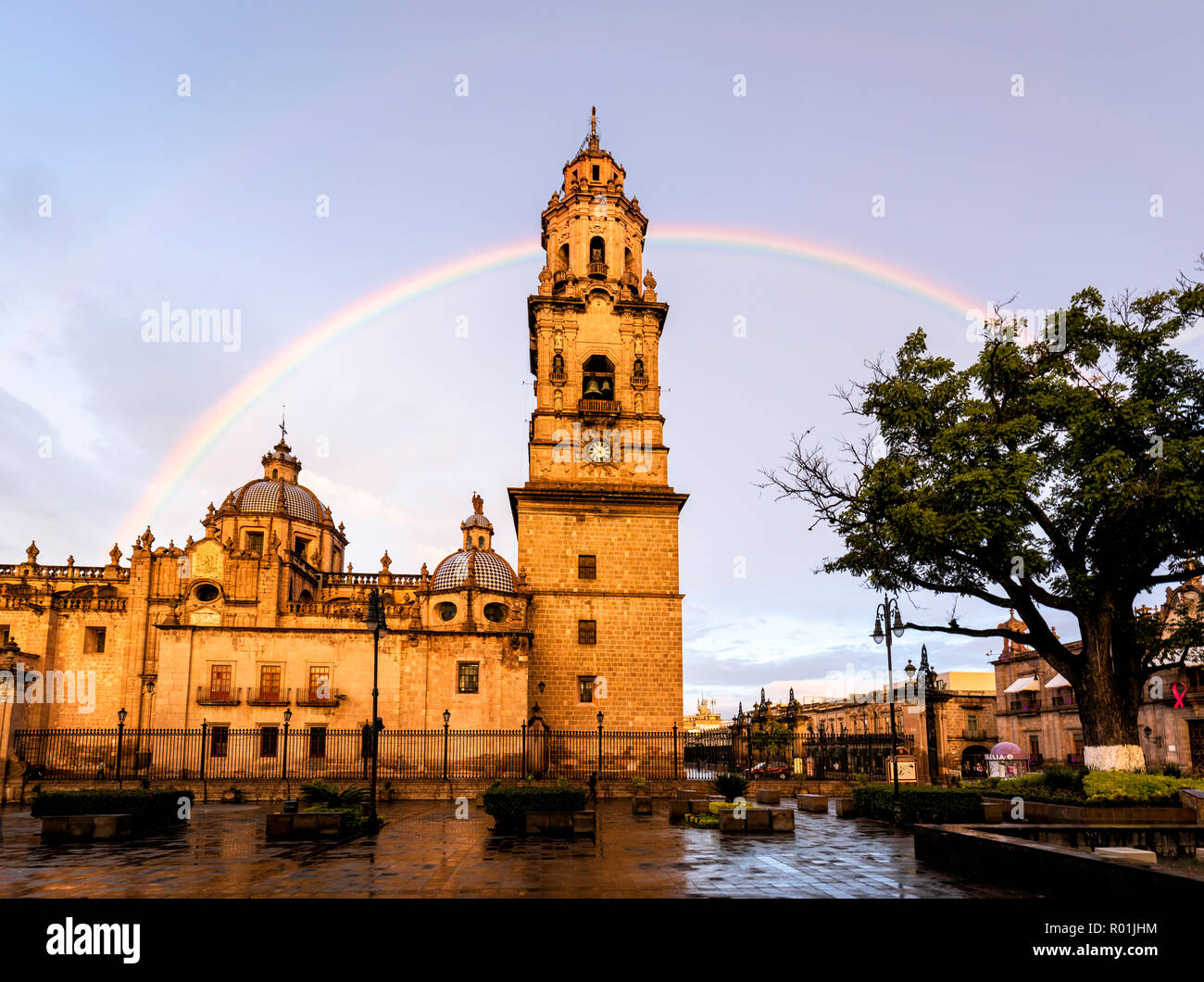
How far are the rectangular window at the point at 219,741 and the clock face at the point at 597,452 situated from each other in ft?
63.3

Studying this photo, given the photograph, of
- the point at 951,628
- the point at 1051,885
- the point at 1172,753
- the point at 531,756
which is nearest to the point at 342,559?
the point at 531,756

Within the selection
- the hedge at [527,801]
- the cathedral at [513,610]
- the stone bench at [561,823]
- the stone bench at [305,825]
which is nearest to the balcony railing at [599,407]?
the cathedral at [513,610]

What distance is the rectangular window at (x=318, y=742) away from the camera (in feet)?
120

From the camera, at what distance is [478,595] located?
1531 inches

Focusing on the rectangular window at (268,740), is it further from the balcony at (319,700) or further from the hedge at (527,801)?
the hedge at (527,801)

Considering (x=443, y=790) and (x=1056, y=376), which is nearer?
(x=1056, y=376)

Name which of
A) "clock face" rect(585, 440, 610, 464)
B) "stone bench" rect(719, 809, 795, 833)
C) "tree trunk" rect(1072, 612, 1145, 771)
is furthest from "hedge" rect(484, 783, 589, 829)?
"clock face" rect(585, 440, 610, 464)

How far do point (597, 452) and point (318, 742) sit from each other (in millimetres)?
17431

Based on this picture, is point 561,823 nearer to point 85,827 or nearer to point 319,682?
point 85,827

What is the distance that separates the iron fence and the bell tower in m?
1.34

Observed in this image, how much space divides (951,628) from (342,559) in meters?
43.0

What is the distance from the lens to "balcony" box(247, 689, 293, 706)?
1435 inches

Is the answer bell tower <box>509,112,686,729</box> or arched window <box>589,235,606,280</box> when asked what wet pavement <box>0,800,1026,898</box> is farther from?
arched window <box>589,235,606,280</box>
